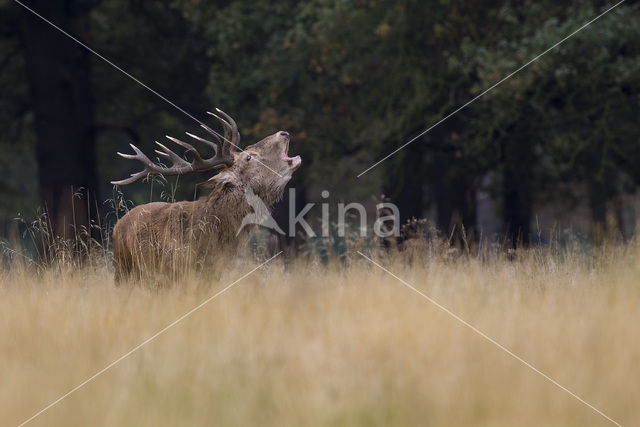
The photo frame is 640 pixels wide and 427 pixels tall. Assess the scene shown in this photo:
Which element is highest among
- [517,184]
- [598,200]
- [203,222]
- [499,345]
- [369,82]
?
[369,82]

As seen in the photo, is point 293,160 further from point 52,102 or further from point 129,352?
point 52,102

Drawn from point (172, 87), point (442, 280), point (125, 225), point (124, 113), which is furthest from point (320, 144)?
point (442, 280)

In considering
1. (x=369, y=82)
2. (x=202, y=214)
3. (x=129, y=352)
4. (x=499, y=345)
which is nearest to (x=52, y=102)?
(x=369, y=82)

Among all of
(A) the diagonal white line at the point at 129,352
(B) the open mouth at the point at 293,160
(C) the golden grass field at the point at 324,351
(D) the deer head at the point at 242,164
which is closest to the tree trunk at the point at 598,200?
(B) the open mouth at the point at 293,160

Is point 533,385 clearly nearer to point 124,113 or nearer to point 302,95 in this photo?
point 302,95

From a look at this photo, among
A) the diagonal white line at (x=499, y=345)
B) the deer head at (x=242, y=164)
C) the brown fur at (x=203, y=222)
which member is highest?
the deer head at (x=242, y=164)

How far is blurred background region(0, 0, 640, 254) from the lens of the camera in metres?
13.4

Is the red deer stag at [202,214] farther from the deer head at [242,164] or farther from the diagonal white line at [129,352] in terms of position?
the diagonal white line at [129,352]

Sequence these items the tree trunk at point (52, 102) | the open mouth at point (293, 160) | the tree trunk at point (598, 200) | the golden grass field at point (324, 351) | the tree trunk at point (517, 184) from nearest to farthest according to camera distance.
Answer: the golden grass field at point (324, 351) → the open mouth at point (293, 160) → the tree trunk at point (52, 102) → the tree trunk at point (517, 184) → the tree trunk at point (598, 200)

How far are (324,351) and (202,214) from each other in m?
3.30

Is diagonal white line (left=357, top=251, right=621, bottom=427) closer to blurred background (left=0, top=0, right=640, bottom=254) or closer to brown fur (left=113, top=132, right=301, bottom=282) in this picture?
brown fur (left=113, top=132, right=301, bottom=282)

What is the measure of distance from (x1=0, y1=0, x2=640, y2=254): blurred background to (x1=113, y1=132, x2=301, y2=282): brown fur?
405 cm

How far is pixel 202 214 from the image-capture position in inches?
317

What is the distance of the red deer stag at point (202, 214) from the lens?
7.60m
